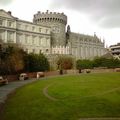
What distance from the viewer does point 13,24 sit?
130 meters

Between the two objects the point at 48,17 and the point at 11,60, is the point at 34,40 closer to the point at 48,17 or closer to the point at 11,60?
the point at 48,17

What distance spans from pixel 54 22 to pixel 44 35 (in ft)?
33.7

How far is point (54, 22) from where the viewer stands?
154m

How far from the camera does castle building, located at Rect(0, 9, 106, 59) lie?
12838 cm

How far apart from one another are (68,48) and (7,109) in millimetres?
124537

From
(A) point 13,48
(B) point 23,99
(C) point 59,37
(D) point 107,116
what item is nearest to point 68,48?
(C) point 59,37

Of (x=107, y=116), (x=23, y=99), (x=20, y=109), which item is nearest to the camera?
(x=107, y=116)

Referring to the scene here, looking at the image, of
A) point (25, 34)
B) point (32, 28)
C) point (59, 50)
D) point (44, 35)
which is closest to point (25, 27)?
point (25, 34)

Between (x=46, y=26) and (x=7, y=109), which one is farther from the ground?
(x=46, y=26)

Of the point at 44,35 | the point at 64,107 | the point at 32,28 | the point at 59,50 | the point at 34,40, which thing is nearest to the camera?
the point at 64,107

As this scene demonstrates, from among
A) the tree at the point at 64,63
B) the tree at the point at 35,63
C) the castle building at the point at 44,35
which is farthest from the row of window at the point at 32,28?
the tree at the point at 35,63

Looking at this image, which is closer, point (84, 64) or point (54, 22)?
point (84, 64)

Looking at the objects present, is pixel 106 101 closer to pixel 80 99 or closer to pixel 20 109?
pixel 80 99

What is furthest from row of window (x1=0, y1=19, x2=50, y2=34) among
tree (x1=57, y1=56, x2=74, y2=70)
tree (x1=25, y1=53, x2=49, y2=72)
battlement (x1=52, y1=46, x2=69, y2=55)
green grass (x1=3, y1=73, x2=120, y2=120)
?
green grass (x1=3, y1=73, x2=120, y2=120)
